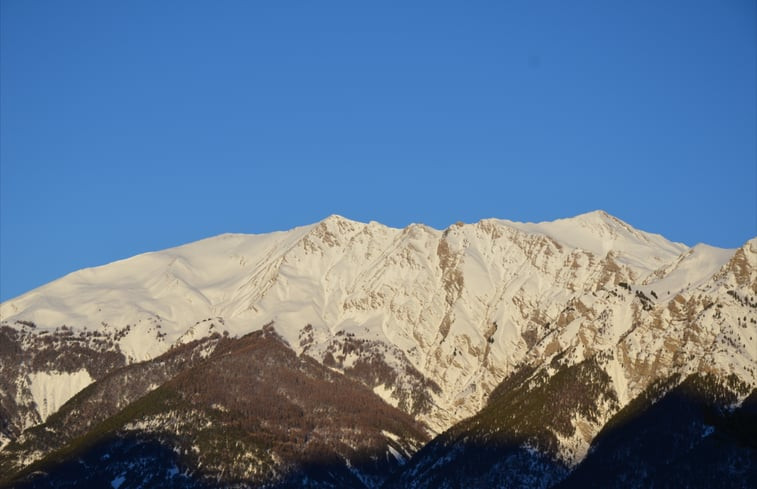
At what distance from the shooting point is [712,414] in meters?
121

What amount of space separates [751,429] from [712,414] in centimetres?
469

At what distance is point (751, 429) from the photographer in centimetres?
12369
